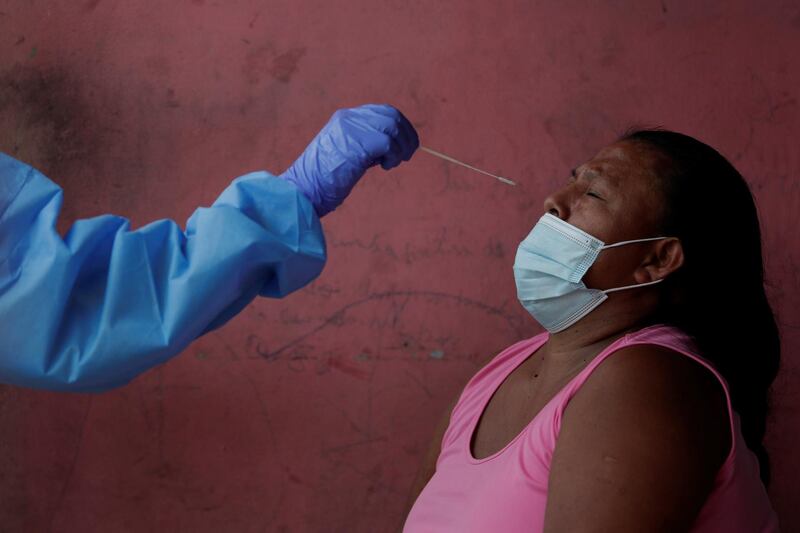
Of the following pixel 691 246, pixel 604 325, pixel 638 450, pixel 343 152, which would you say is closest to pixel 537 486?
pixel 638 450

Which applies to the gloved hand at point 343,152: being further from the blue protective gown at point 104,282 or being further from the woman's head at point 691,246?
the woman's head at point 691,246

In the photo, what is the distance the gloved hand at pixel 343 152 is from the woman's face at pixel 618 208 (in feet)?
1.26

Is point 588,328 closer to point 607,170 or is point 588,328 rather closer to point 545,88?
point 607,170

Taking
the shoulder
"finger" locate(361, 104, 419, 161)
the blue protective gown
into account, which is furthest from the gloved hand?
the shoulder

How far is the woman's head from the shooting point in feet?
4.41

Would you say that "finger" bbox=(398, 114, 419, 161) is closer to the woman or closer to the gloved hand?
the gloved hand

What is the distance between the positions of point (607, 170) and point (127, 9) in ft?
4.47

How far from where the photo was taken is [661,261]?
1.35 meters

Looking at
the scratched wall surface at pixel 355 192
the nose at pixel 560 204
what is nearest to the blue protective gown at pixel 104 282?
the nose at pixel 560 204

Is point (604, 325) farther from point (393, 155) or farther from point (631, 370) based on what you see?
point (393, 155)

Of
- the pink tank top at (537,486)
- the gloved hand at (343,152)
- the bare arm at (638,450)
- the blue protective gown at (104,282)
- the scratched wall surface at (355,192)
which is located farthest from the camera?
the scratched wall surface at (355,192)

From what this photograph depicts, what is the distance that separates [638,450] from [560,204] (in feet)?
1.60

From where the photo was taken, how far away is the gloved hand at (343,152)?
1.60 meters

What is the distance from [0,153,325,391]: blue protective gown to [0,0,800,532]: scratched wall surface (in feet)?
2.32
